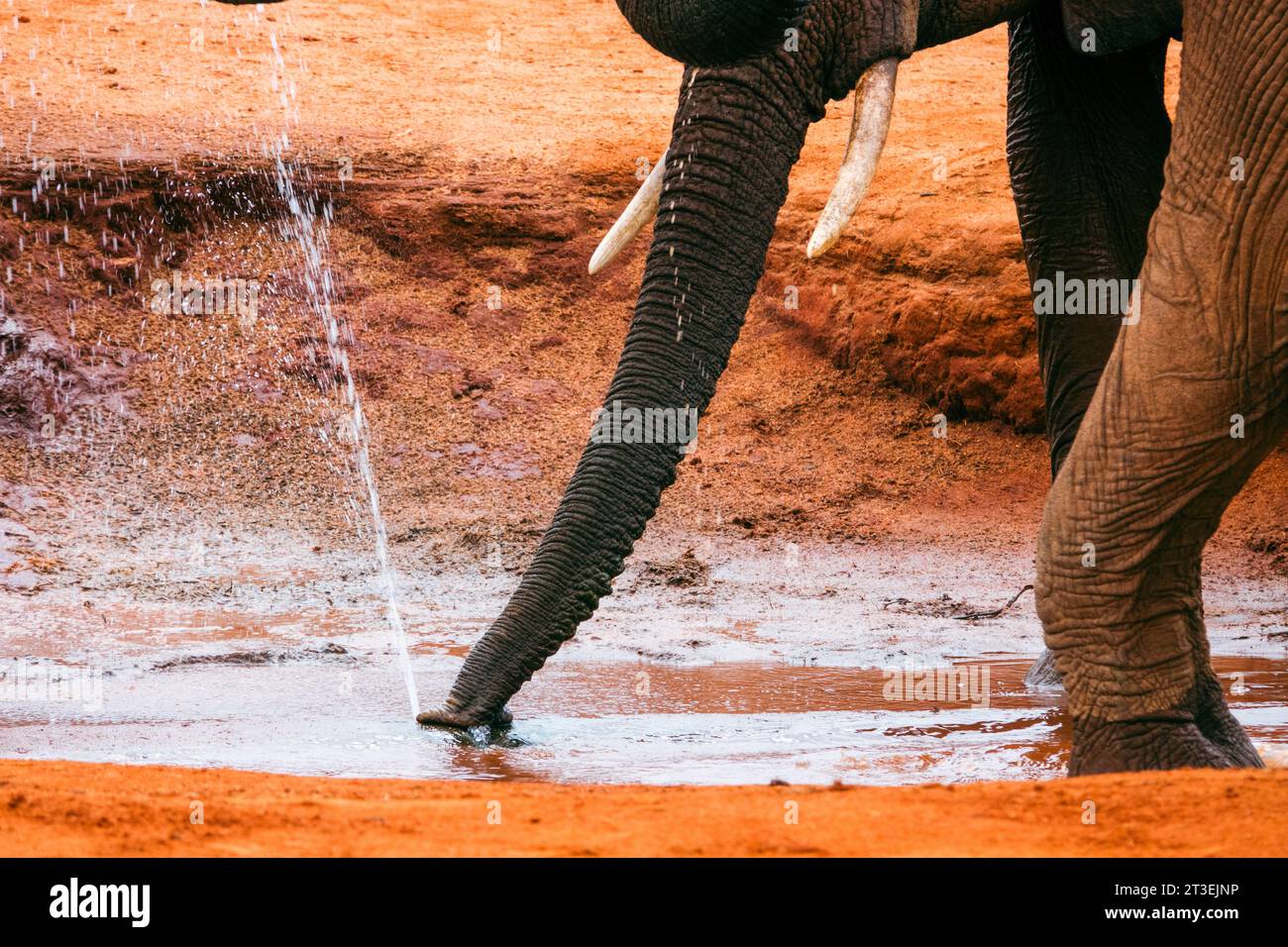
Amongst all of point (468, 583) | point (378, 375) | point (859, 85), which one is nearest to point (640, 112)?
point (378, 375)

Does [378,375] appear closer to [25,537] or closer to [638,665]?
[25,537]

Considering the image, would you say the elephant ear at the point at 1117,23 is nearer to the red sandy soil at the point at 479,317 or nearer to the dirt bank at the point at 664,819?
the dirt bank at the point at 664,819

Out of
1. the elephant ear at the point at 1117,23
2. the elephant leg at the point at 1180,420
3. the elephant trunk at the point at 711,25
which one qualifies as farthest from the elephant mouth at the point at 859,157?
the elephant leg at the point at 1180,420

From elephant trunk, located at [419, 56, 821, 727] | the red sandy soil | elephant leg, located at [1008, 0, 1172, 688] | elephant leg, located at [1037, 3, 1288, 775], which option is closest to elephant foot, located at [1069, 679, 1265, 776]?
elephant leg, located at [1037, 3, 1288, 775]

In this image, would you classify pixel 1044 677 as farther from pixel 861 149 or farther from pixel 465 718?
pixel 861 149

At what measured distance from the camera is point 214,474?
9.31 m

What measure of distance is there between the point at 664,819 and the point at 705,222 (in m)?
1.95

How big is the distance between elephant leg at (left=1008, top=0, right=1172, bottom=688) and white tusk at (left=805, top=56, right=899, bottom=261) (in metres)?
1.22

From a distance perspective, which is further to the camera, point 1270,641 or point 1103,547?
point 1270,641

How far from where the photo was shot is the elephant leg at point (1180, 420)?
3.44 metres

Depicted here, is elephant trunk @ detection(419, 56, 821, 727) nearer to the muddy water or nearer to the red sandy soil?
the muddy water

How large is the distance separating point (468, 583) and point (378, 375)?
266cm

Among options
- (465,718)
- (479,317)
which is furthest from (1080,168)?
(479,317)

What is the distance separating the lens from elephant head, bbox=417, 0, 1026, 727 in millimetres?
4273
